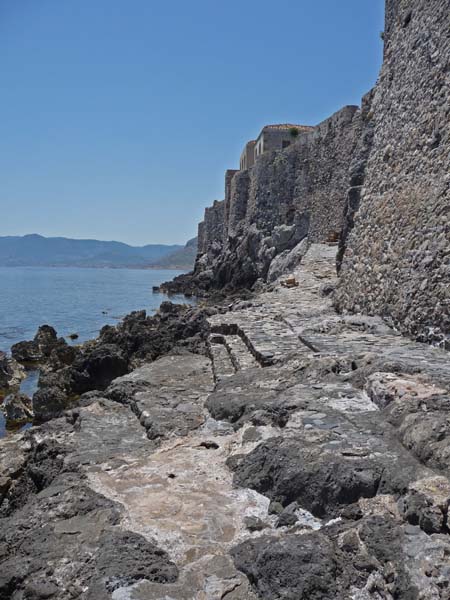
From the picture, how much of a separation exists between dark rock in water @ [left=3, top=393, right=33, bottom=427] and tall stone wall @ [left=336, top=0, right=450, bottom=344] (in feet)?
25.2

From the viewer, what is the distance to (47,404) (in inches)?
497

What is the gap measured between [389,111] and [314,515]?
9.08 meters

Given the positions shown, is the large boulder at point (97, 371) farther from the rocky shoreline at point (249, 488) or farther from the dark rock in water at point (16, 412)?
the rocky shoreline at point (249, 488)

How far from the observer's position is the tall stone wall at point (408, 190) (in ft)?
23.8

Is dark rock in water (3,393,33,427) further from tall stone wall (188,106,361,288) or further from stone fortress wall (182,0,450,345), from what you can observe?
tall stone wall (188,106,361,288)

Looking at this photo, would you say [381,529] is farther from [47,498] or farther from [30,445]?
[30,445]

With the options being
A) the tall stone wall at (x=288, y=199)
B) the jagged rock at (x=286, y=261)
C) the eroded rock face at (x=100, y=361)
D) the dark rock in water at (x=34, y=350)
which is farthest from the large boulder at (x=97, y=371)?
the jagged rock at (x=286, y=261)

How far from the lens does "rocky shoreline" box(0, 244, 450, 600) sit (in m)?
2.77

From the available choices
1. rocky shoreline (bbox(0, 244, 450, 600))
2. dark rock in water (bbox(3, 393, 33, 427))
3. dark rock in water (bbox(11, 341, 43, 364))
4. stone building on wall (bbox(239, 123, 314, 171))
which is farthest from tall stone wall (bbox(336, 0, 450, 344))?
stone building on wall (bbox(239, 123, 314, 171))

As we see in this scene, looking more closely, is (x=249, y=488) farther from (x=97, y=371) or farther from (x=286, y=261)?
(x=286, y=261)

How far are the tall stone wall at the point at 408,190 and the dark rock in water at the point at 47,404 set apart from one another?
22.2ft

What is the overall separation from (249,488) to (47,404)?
32.3ft

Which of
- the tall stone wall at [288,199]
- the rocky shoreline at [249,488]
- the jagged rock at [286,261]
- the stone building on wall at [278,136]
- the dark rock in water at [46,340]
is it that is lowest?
the dark rock in water at [46,340]

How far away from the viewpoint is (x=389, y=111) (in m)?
10.5
